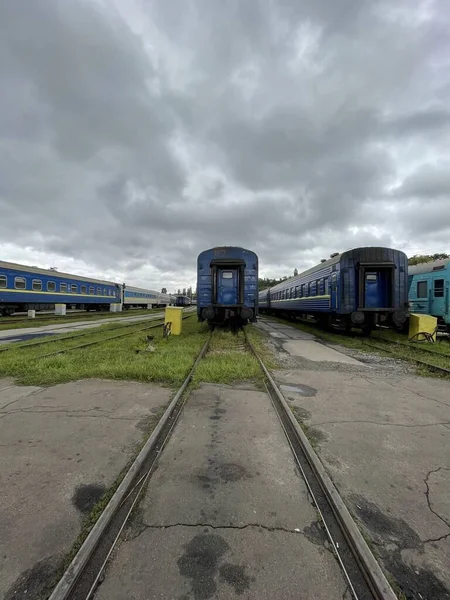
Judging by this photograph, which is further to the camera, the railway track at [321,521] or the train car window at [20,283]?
the train car window at [20,283]

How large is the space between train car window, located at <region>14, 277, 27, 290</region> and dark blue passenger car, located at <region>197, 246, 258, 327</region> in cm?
1551

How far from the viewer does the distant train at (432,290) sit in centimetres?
1226

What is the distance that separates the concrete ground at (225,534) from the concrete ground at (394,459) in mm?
419

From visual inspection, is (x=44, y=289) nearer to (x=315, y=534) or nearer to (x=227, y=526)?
(x=227, y=526)

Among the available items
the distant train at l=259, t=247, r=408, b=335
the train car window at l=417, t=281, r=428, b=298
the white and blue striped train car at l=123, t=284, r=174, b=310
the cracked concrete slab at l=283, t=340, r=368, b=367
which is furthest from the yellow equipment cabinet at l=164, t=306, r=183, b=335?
the white and blue striped train car at l=123, t=284, r=174, b=310

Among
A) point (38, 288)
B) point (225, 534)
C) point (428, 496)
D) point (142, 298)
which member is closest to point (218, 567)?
point (225, 534)

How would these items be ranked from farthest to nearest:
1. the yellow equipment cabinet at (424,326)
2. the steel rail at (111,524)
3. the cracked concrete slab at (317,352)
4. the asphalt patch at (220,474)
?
the yellow equipment cabinet at (424,326)
the cracked concrete slab at (317,352)
the asphalt patch at (220,474)
the steel rail at (111,524)

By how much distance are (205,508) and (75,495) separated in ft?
3.37

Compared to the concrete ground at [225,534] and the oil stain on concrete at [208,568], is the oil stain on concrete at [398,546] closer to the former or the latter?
the concrete ground at [225,534]

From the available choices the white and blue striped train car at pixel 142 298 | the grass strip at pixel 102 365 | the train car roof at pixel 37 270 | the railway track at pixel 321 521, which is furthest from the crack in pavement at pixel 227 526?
the white and blue striped train car at pixel 142 298

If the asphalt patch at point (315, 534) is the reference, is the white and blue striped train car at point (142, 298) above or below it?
above

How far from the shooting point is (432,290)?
13148mm

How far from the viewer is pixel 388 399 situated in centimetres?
497

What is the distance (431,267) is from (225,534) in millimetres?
14637
